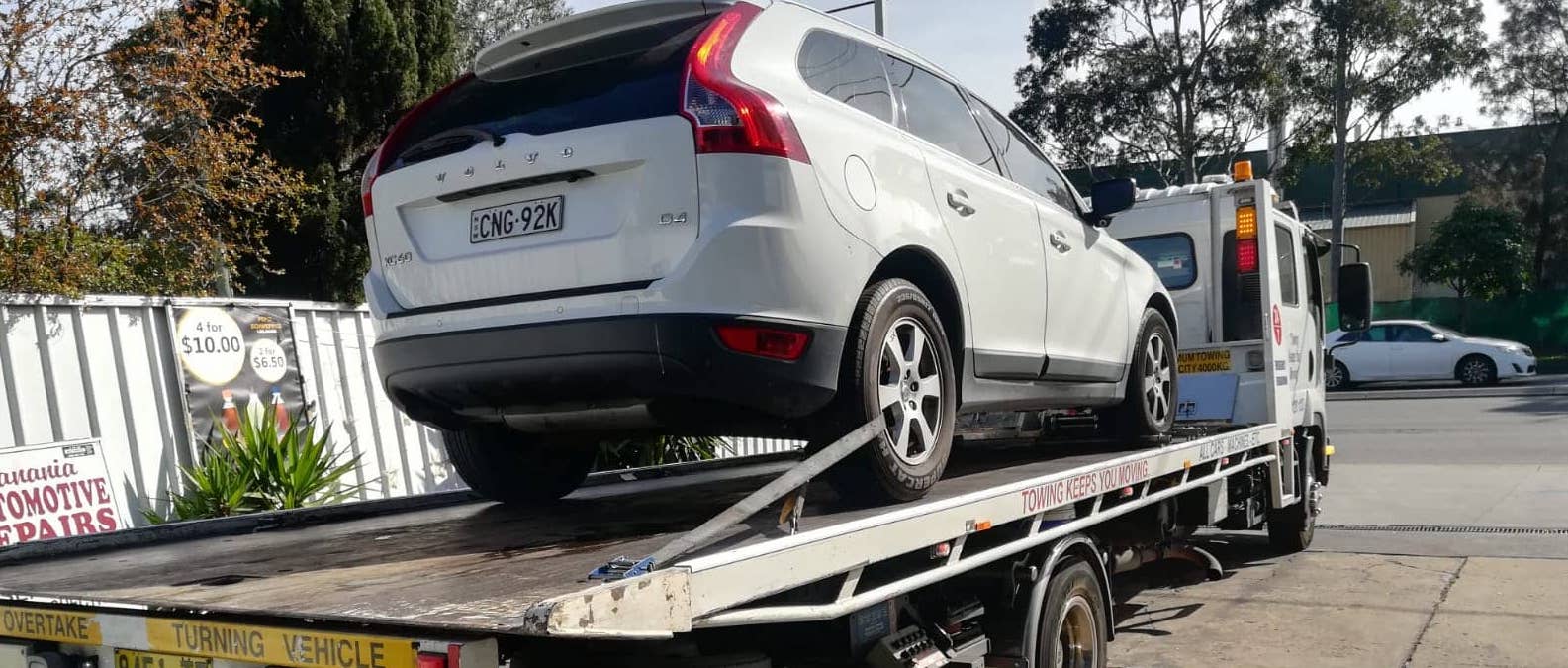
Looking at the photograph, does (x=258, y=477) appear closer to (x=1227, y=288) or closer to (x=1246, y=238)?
(x=1227, y=288)

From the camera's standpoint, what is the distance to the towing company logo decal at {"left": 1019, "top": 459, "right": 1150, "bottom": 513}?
386 centimetres

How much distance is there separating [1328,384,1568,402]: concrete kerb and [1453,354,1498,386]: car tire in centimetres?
36

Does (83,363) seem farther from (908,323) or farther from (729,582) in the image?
(729,582)

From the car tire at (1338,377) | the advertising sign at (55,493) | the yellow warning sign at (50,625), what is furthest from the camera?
the car tire at (1338,377)

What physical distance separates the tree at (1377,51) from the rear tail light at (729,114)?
93.2ft

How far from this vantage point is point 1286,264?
26.5 feet

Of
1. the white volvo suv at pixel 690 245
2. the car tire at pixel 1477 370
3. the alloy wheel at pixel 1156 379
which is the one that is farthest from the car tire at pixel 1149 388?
the car tire at pixel 1477 370

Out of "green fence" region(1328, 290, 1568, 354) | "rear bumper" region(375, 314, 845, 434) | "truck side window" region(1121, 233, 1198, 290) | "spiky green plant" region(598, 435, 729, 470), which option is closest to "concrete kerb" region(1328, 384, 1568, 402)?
"green fence" region(1328, 290, 1568, 354)

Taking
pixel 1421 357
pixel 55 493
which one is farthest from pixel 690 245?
pixel 1421 357

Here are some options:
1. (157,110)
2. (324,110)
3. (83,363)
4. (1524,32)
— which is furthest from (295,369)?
(1524,32)

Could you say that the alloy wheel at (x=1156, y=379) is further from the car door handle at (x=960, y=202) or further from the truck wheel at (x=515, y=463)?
the truck wheel at (x=515, y=463)

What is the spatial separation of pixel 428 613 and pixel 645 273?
1176 millimetres

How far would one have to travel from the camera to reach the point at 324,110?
17719mm

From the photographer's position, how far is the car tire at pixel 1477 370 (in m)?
23.2
